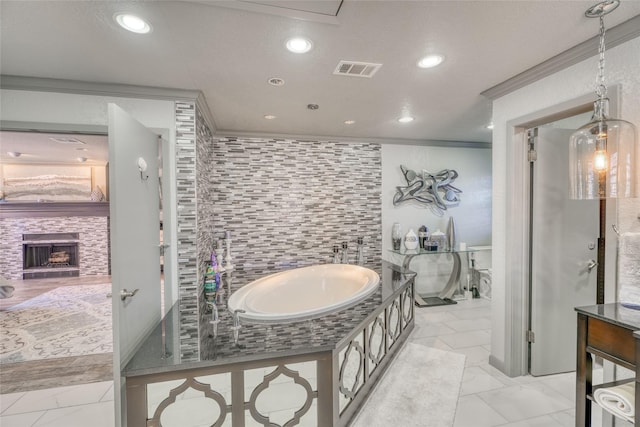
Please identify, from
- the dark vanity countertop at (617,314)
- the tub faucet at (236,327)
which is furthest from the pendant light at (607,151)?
the tub faucet at (236,327)

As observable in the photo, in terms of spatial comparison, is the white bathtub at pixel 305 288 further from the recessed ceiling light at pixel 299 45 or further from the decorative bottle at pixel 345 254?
the recessed ceiling light at pixel 299 45

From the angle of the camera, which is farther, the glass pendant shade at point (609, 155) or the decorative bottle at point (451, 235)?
the decorative bottle at point (451, 235)

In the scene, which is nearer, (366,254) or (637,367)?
(637,367)

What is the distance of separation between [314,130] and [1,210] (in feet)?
21.3

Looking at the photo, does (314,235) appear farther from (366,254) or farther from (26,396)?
(26,396)

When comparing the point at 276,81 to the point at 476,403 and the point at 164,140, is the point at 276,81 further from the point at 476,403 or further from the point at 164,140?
the point at 476,403

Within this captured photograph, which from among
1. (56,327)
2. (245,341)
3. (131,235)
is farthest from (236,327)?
(56,327)

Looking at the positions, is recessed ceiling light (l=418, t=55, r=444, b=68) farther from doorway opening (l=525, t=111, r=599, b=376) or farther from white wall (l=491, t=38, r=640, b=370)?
doorway opening (l=525, t=111, r=599, b=376)

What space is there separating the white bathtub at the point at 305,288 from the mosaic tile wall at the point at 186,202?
1.23 ft

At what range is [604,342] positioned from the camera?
4.75ft

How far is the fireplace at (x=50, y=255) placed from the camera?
19.8ft

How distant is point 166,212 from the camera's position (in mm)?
2389

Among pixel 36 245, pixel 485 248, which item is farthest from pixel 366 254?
pixel 36 245

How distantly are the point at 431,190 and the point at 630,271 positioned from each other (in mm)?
2979
